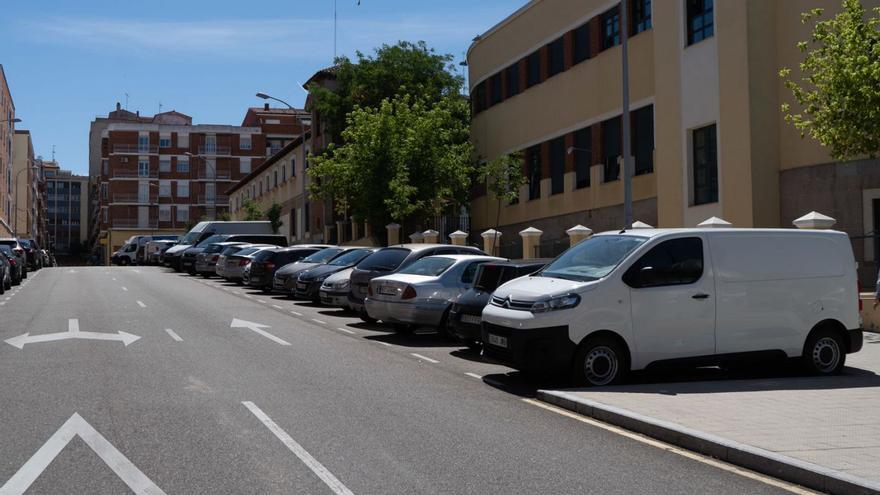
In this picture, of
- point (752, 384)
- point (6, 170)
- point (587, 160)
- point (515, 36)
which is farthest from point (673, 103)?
point (6, 170)

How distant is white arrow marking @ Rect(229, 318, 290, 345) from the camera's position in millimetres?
15070

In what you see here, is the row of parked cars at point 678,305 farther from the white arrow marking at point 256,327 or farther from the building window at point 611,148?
the building window at point 611,148

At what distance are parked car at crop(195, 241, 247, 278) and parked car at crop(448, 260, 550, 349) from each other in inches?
968

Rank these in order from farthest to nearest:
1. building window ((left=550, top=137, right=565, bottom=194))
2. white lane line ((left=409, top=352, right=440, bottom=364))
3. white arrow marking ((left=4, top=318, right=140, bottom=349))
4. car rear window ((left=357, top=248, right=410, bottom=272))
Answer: building window ((left=550, top=137, right=565, bottom=194))
car rear window ((left=357, top=248, right=410, bottom=272))
white arrow marking ((left=4, top=318, right=140, bottom=349))
white lane line ((left=409, top=352, right=440, bottom=364))

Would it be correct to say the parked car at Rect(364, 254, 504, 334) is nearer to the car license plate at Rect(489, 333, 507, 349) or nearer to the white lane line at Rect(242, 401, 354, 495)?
the car license plate at Rect(489, 333, 507, 349)

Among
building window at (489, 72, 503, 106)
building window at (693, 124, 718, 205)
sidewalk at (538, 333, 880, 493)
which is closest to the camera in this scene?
sidewalk at (538, 333, 880, 493)

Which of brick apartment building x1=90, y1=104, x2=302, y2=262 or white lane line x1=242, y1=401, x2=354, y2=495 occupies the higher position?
brick apartment building x1=90, y1=104, x2=302, y2=262

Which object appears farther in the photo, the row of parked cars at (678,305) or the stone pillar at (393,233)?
the stone pillar at (393,233)

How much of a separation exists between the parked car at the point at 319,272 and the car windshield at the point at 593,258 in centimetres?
1157

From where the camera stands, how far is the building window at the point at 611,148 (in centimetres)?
2919

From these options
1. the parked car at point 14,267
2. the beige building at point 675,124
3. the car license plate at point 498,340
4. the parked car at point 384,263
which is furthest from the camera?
the parked car at point 14,267

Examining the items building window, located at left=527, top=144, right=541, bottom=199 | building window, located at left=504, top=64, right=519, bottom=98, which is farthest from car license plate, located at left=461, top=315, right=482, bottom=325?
building window, located at left=504, top=64, right=519, bottom=98

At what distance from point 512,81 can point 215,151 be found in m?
72.1

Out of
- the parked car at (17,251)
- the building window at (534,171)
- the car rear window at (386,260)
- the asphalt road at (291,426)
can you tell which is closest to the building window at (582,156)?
the building window at (534,171)
